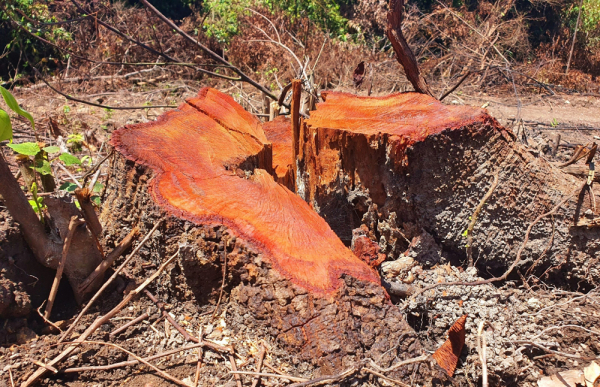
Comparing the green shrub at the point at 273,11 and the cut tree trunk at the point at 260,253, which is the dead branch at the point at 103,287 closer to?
the cut tree trunk at the point at 260,253

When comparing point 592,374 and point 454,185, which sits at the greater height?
point 454,185

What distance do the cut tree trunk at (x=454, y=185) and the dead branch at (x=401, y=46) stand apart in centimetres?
53

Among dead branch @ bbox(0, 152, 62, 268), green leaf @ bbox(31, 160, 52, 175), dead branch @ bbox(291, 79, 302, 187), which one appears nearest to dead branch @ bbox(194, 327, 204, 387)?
dead branch @ bbox(0, 152, 62, 268)

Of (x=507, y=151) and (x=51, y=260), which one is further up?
(x=507, y=151)

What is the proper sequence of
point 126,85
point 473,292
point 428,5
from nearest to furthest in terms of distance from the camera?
point 473,292
point 126,85
point 428,5

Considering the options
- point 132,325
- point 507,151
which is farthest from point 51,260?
point 507,151

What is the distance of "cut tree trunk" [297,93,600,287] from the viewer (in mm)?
1997

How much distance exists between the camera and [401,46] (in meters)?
2.88

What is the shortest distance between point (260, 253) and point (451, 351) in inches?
30.9

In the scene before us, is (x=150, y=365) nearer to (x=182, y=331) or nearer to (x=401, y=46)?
(x=182, y=331)

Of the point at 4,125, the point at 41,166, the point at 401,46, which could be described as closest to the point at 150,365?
the point at 4,125

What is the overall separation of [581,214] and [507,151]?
0.44 meters

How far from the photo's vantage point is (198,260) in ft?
4.72

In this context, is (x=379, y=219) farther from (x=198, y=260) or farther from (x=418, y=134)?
(x=198, y=260)
